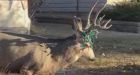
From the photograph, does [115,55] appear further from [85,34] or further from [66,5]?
[66,5]

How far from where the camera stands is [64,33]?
720 inches

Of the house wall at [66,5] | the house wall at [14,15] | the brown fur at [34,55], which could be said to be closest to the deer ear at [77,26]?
the brown fur at [34,55]

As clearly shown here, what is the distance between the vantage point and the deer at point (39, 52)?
931 centimetres

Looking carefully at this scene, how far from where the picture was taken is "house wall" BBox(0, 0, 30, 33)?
14586mm

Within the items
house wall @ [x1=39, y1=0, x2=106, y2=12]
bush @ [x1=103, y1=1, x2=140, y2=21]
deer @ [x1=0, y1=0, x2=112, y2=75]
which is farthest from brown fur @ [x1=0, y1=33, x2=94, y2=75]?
house wall @ [x1=39, y1=0, x2=106, y2=12]

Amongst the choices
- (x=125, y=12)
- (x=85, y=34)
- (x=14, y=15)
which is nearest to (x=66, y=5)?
(x=125, y=12)

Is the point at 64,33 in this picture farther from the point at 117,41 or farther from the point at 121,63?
the point at 121,63

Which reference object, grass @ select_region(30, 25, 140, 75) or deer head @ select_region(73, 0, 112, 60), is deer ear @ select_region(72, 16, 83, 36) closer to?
deer head @ select_region(73, 0, 112, 60)

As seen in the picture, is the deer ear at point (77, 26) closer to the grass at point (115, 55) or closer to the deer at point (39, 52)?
the deer at point (39, 52)

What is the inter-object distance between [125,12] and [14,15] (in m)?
8.14

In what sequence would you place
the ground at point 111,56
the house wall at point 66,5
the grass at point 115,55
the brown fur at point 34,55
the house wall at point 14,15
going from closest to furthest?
the brown fur at point 34,55 → the ground at point 111,56 → the grass at point 115,55 → the house wall at point 14,15 → the house wall at point 66,5

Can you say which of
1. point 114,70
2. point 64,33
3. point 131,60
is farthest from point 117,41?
point 114,70

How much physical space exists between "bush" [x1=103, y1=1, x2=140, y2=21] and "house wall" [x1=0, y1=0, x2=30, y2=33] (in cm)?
733

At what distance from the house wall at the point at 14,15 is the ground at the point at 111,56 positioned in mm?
1994
